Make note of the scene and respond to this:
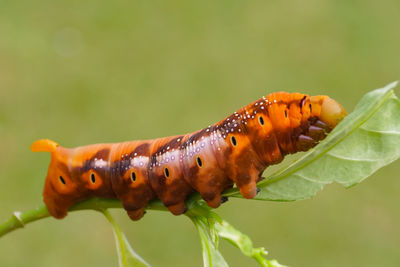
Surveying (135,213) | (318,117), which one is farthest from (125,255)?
(318,117)

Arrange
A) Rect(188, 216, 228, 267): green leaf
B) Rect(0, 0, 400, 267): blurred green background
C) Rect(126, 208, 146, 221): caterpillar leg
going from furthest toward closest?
1. Rect(0, 0, 400, 267): blurred green background
2. Rect(126, 208, 146, 221): caterpillar leg
3. Rect(188, 216, 228, 267): green leaf

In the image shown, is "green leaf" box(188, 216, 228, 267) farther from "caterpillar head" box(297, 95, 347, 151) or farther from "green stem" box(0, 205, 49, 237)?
"green stem" box(0, 205, 49, 237)

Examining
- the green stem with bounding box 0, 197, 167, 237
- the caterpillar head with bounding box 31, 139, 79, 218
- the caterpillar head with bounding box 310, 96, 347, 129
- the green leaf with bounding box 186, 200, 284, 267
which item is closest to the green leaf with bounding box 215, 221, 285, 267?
the green leaf with bounding box 186, 200, 284, 267

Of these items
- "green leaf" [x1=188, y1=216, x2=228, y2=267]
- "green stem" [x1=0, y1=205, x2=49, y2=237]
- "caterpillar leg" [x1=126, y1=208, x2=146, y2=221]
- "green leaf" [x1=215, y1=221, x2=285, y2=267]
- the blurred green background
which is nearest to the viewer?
"green leaf" [x1=215, y1=221, x2=285, y2=267]

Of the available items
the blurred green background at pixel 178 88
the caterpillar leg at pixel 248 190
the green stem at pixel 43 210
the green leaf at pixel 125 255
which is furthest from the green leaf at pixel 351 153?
the blurred green background at pixel 178 88

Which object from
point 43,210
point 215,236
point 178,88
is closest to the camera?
point 215,236

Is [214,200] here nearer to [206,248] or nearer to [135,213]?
[206,248]
